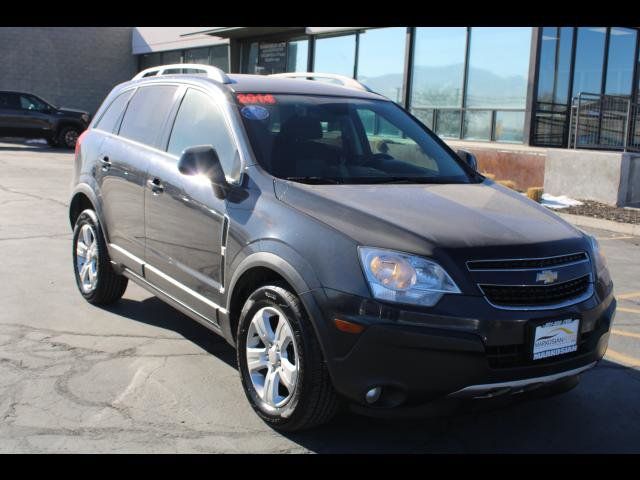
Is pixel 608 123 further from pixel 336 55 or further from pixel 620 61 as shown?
pixel 336 55

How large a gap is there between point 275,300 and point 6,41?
31.1m

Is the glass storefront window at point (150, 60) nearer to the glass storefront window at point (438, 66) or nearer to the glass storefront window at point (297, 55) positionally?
the glass storefront window at point (297, 55)

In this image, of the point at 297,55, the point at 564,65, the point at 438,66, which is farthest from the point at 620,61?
the point at 297,55

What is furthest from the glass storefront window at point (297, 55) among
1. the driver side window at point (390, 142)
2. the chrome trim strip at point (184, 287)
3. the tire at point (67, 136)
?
the chrome trim strip at point (184, 287)

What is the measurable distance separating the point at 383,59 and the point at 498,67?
3.85 meters

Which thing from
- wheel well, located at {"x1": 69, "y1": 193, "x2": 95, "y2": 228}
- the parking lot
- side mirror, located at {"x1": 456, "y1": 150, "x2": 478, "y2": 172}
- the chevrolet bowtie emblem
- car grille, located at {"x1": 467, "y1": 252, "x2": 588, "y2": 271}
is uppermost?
side mirror, located at {"x1": 456, "y1": 150, "x2": 478, "y2": 172}

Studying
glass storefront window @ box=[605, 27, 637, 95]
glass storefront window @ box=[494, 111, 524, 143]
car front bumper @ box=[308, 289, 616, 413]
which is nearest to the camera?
car front bumper @ box=[308, 289, 616, 413]

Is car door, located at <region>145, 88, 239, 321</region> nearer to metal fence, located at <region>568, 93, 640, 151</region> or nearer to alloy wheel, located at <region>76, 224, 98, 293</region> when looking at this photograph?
alloy wheel, located at <region>76, 224, 98, 293</region>

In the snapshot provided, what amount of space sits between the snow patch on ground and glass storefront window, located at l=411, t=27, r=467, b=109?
17.0 ft

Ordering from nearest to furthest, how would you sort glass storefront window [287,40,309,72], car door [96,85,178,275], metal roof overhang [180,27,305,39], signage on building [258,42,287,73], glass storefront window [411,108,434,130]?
car door [96,85,178,275], glass storefront window [411,108,434,130], glass storefront window [287,40,309,72], metal roof overhang [180,27,305,39], signage on building [258,42,287,73]

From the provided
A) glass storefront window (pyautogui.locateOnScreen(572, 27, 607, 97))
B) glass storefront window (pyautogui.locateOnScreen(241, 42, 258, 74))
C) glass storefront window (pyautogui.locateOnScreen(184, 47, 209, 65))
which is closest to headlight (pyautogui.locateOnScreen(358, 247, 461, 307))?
glass storefront window (pyautogui.locateOnScreen(572, 27, 607, 97))

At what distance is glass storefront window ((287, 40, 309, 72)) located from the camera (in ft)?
75.8

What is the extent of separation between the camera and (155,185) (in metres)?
4.88
